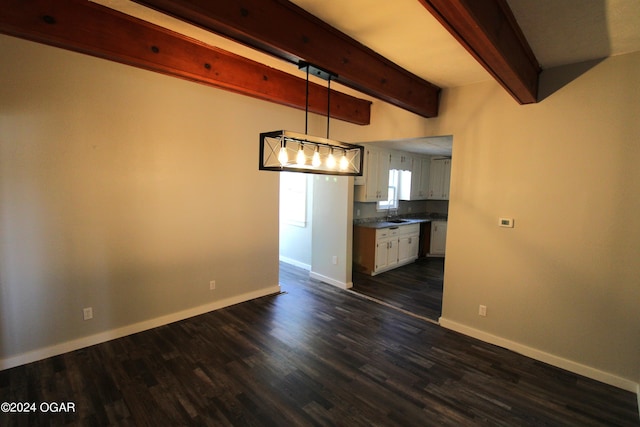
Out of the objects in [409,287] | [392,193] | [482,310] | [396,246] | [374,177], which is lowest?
[409,287]

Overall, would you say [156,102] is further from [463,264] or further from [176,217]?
[463,264]

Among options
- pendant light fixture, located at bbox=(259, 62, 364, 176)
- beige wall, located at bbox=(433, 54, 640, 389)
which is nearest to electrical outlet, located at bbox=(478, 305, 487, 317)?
beige wall, located at bbox=(433, 54, 640, 389)

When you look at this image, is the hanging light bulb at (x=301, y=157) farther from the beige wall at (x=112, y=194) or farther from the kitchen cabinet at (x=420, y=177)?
the kitchen cabinet at (x=420, y=177)

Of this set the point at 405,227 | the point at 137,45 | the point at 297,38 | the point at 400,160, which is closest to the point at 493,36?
the point at 297,38

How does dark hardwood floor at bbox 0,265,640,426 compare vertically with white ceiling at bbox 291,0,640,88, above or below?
below

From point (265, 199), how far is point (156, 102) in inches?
67.0

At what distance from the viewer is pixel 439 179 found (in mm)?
6988

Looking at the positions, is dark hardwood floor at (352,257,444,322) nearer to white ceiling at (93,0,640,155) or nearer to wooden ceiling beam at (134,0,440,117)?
wooden ceiling beam at (134,0,440,117)

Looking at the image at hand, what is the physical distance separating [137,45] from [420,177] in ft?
19.1

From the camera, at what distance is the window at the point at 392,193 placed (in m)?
6.28

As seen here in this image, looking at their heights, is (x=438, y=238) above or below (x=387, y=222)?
below

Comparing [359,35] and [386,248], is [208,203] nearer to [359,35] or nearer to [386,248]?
[359,35]

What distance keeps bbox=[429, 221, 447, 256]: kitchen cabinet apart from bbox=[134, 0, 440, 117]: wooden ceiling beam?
14.2 ft

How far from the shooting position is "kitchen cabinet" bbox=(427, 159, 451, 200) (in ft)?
22.6
